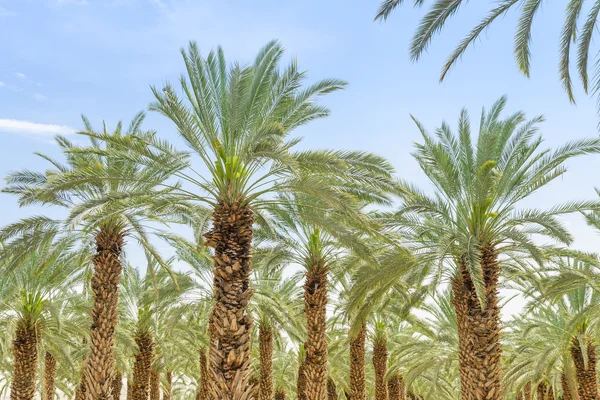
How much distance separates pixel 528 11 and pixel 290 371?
34208 millimetres

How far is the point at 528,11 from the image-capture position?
32.5 ft

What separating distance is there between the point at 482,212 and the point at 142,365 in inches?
702

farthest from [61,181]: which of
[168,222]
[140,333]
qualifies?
[140,333]

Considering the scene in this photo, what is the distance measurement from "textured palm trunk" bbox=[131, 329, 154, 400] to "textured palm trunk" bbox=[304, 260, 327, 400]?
9.80m

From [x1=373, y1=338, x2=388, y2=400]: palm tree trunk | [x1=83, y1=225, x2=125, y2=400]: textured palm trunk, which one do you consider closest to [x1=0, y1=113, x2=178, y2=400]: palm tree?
[x1=83, y1=225, x2=125, y2=400]: textured palm trunk

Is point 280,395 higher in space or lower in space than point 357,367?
lower

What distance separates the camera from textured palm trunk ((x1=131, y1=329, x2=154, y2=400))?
24.9 metres

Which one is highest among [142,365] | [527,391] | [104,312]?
[104,312]

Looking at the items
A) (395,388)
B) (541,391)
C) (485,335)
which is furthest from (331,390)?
(485,335)

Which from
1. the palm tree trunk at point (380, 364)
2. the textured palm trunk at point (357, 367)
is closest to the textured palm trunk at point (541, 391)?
the palm tree trunk at point (380, 364)

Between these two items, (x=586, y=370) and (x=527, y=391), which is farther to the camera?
(x=527, y=391)

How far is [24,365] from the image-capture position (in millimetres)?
18688

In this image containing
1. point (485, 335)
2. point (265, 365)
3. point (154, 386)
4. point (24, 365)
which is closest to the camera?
point (485, 335)

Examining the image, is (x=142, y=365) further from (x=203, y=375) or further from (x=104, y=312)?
(x=104, y=312)
